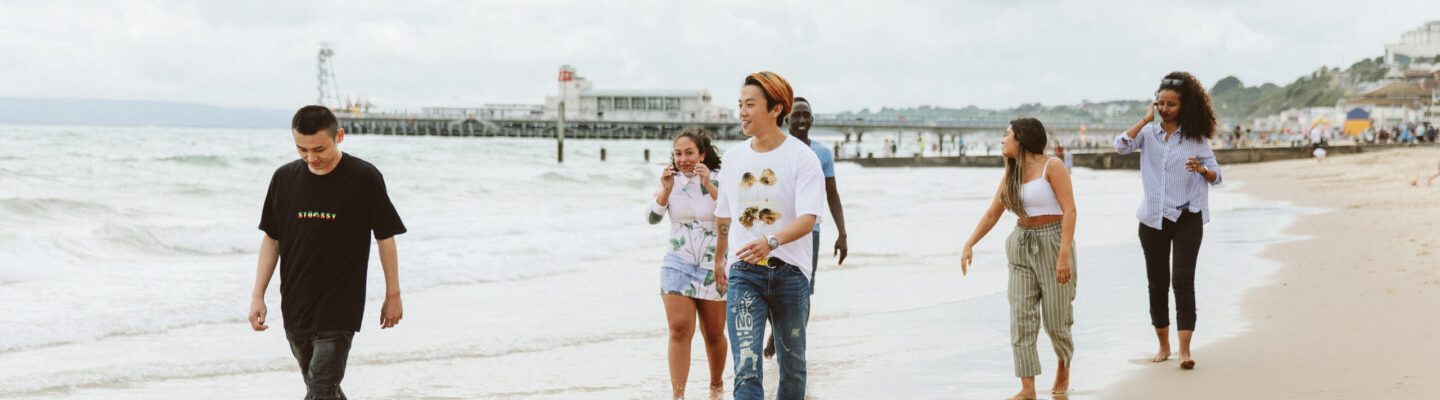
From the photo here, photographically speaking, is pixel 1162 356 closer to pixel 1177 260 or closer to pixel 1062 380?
pixel 1177 260

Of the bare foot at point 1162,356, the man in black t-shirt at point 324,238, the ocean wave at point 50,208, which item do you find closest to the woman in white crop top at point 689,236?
the man in black t-shirt at point 324,238

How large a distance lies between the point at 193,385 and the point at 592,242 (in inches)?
334

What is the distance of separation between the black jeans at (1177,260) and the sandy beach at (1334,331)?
0.28 metres

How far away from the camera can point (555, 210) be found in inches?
899

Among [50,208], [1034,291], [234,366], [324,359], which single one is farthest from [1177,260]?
[50,208]

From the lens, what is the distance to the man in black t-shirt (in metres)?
3.68

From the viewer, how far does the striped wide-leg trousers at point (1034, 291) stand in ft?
16.3

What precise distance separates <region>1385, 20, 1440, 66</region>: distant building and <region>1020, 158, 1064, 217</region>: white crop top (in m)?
196

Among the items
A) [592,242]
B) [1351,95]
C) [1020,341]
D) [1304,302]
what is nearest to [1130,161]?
[592,242]

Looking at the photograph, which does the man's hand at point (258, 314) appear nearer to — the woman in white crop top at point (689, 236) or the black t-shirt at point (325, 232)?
the black t-shirt at point (325, 232)

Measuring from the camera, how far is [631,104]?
352 ft

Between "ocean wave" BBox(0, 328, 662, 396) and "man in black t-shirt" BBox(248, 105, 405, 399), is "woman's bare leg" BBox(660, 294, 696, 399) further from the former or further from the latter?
"ocean wave" BBox(0, 328, 662, 396)

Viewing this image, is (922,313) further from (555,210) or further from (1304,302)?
(555,210)

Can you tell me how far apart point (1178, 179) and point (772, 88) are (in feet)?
8.83
